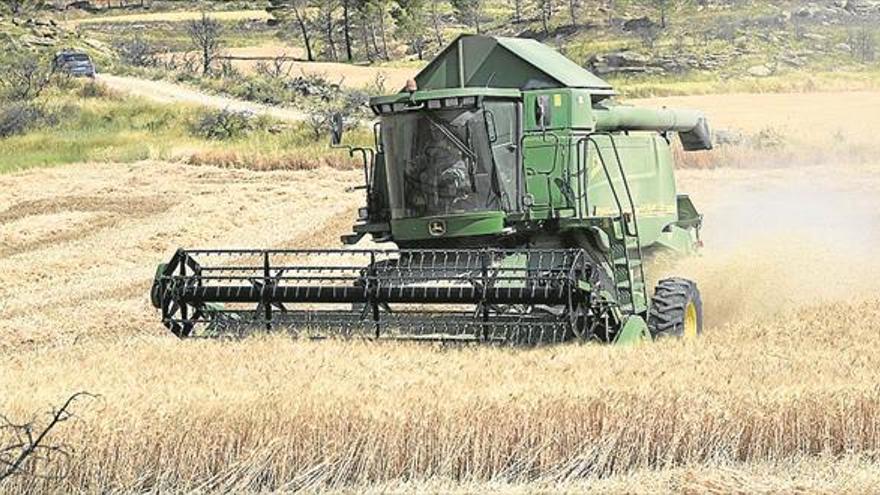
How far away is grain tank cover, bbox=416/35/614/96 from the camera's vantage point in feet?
36.6

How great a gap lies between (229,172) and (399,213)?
17612 millimetres

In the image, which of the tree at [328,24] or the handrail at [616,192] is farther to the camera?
the tree at [328,24]

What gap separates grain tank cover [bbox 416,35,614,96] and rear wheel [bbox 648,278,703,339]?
1.73 m

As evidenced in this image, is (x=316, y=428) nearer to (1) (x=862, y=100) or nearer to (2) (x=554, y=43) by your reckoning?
(1) (x=862, y=100)

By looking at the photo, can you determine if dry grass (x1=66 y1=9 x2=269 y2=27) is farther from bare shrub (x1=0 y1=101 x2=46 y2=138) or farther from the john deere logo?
the john deere logo

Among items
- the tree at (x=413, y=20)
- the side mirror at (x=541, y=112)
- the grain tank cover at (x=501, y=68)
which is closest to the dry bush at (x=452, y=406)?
the side mirror at (x=541, y=112)

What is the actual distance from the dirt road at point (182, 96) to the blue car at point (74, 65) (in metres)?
0.57

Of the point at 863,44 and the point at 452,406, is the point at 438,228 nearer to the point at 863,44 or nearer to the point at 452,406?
the point at 452,406

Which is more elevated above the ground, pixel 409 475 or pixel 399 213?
pixel 399 213

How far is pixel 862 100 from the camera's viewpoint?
3994 cm

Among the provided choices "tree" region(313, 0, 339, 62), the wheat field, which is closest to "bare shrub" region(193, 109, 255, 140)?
the wheat field

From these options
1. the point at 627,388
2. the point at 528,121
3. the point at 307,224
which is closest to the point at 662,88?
the point at 307,224

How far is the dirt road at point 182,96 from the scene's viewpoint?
40469 millimetres

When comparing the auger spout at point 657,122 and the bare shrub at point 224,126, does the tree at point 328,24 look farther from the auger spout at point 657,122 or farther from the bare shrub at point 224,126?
the auger spout at point 657,122
